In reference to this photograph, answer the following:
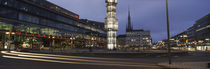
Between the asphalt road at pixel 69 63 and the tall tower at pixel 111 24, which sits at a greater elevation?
the tall tower at pixel 111 24

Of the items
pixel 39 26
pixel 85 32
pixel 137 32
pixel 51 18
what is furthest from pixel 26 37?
pixel 137 32

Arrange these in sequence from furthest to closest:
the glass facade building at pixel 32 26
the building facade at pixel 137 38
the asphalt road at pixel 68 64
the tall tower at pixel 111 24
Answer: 1. the building facade at pixel 137 38
2. the tall tower at pixel 111 24
3. the glass facade building at pixel 32 26
4. the asphalt road at pixel 68 64

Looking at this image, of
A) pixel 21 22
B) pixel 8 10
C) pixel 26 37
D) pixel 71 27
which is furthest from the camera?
pixel 71 27

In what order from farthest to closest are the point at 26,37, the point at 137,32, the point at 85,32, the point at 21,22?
the point at 137,32 < the point at 85,32 < the point at 26,37 < the point at 21,22

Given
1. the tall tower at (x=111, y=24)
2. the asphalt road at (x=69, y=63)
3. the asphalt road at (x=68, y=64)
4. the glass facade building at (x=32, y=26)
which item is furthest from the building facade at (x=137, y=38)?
the asphalt road at (x=68, y=64)

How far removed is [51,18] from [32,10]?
9.67m

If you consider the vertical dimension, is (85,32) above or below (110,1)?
below

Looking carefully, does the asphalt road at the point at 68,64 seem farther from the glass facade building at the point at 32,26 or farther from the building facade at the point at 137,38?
the building facade at the point at 137,38

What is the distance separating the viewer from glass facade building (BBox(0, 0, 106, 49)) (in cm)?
4688

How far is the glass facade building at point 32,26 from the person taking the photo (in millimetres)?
46875

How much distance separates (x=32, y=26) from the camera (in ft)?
183

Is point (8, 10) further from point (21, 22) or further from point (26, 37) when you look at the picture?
point (26, 37)

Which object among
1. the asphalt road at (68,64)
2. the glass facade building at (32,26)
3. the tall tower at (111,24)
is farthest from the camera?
the tall tower at (111,24)

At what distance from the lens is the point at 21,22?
51375mm
